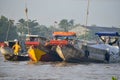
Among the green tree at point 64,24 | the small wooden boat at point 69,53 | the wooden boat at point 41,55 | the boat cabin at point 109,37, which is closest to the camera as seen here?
the small wooden boat at point 69,53

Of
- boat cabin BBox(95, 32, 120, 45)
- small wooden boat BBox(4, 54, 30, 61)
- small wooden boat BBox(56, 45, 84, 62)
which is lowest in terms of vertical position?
small wooden boat BBox(4, 54, 30, 61)

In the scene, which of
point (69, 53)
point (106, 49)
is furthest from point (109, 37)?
point (69, 53)

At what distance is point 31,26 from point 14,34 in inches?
439

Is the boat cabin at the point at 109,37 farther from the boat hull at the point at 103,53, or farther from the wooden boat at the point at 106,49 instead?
the boat hull at the point at 103,53

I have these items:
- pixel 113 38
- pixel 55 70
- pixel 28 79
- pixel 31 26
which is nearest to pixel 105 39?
pixel 113 38

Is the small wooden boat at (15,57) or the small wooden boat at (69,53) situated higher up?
the small wooden boat at (69,53)

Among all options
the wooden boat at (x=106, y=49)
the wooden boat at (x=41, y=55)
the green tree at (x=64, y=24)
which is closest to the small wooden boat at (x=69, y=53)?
the wooden boat at (x=41, y=55)

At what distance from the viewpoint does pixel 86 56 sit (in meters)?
46.4

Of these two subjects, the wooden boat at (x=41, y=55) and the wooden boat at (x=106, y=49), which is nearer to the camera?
the wooden boat at (x=41, y=55)

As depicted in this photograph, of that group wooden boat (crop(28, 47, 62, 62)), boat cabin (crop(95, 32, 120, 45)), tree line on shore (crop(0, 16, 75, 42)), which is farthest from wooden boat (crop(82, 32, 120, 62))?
tree line on shore (crop(0, 16, 75, 42))

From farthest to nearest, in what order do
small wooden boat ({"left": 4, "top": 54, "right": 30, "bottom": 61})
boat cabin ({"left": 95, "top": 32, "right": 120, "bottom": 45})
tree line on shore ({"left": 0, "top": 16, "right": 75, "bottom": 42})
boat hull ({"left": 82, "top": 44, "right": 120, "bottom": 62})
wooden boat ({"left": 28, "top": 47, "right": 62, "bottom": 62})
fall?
tree line on shore ({"left": 0, "top": 16, "right": 75, "bottom": 42}) < boat cabin ({"left": 95, "top": 32, "right": 120, "bottom": 45}) < boat hull ({"left": 82, "top": 44, "right": 120, "bottom": 62}) < small wooden boat ({"left": 4, "top": 54, "right": 30, "bottom": 61}) < wooden boat ({"left": 28, "top": 47, "right": 62, "bottom": 62})

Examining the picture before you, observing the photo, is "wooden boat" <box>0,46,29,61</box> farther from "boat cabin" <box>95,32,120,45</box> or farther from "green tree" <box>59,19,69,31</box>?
"green tree" <box>59,19,69,31</box>

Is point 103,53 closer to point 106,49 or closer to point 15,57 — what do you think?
point 106,49

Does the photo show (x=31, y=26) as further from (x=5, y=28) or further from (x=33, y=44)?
(x=33, y=44)
